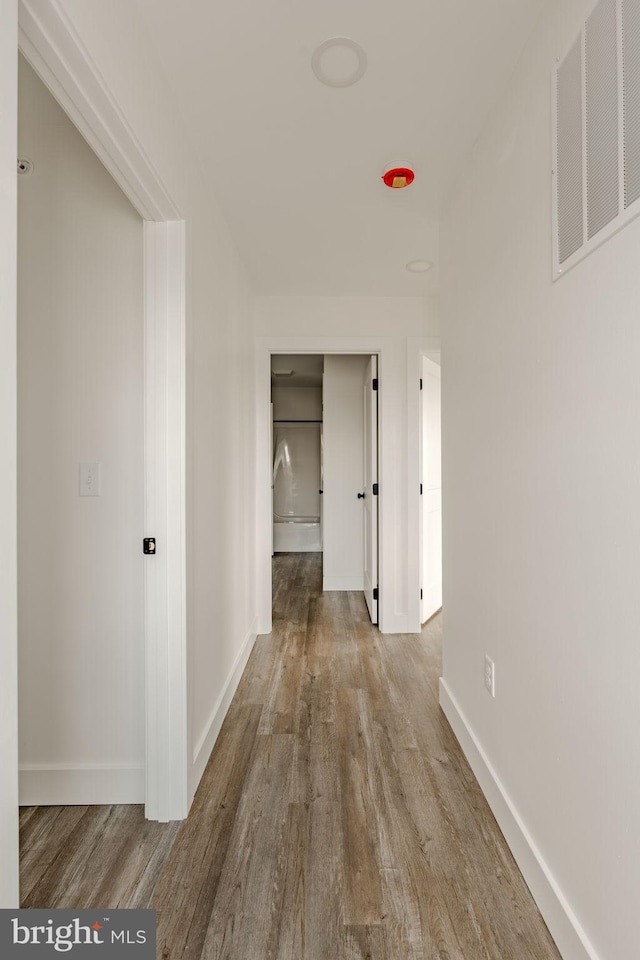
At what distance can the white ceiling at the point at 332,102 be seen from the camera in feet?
4.48

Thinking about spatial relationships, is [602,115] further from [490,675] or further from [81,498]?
[81,498]

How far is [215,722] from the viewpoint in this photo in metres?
2.17

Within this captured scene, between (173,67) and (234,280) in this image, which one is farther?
(234,280)

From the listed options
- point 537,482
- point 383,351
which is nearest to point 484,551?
point 537,482

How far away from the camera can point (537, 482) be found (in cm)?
139

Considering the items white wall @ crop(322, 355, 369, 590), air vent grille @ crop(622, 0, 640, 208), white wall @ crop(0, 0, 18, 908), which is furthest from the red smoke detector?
white wall @ crop(322, 355, 369, 590)

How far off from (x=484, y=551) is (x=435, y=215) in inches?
65.9

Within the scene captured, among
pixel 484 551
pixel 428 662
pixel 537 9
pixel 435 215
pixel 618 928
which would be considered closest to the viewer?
pixel 618 928

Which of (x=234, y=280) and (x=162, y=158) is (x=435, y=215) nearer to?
(x=234, y=280)

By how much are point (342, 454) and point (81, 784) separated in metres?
3.43

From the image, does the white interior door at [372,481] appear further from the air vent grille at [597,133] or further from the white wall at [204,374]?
the air vent grille at [597,133]

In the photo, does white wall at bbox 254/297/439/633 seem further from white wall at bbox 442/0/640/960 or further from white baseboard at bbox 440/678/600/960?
white baseboard at bbox 440/678/600/960

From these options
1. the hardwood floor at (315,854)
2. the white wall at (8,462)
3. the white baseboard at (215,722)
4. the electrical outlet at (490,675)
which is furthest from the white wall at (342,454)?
the white wall at (8,462)

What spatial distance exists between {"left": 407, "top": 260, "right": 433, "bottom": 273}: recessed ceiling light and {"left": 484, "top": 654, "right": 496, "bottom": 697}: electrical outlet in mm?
2251
